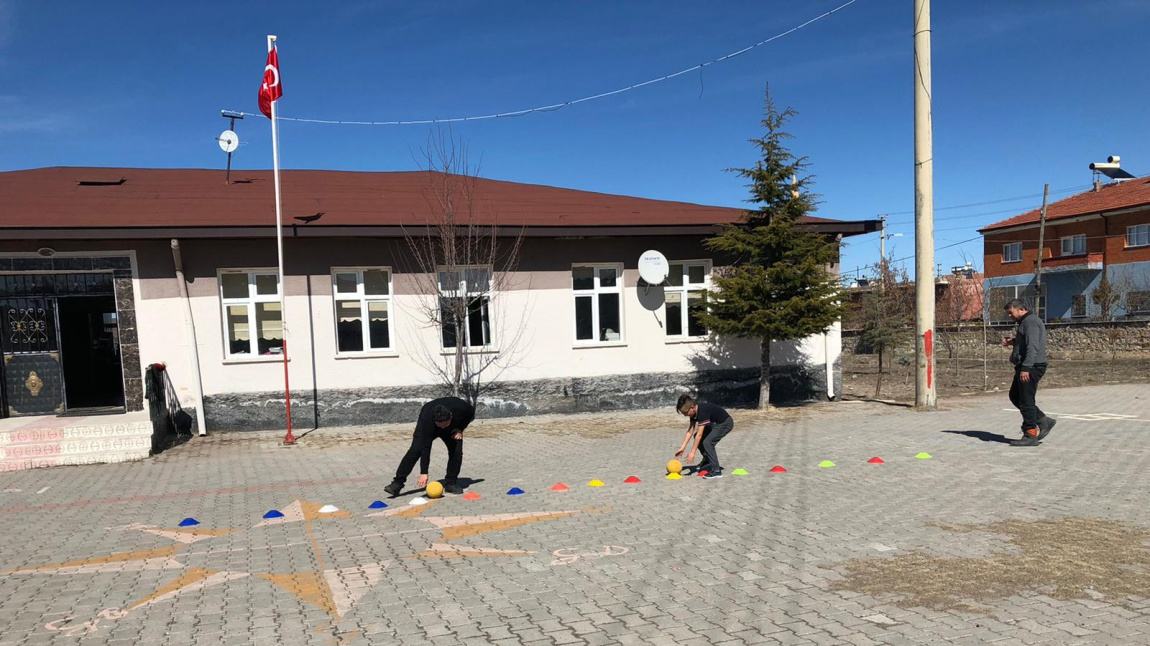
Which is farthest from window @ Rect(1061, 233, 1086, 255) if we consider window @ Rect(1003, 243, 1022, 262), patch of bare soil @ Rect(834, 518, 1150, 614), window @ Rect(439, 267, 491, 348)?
patch of bare soil @ Rect(834, 518, 1150, 614)

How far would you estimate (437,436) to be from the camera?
25.8ft

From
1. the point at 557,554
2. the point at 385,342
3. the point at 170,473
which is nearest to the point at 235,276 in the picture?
the point at 385,342

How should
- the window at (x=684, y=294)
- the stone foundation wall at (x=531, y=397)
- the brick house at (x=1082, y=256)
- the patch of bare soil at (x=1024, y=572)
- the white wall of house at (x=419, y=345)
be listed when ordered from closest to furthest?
the patch of bare soil at (x=1024, y=572)
the white wall of house at (x=419, y=345)
the stone foundation wall at (x=531, y=397)
the window at (x=684, y=294)
the brick house at (x=1082, y=256)

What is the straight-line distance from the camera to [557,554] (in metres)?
5.73

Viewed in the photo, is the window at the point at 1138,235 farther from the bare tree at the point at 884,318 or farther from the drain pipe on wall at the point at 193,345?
the drain pipe on wall at the point at 193,345

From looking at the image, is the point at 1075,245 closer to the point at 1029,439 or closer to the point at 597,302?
the point at 597,302

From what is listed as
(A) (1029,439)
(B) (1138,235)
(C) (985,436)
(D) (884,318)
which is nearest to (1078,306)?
(B) (1138,235)

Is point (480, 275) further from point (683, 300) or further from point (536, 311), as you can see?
point (683, 300)

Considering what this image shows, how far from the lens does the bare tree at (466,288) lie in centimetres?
1379

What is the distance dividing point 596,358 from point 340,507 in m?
8.08

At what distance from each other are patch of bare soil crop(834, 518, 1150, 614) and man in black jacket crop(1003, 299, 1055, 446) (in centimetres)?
429

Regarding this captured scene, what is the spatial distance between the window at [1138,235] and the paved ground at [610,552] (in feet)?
120

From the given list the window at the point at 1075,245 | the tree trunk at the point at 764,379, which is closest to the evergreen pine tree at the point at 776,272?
the tree trunk at the point at 764,379

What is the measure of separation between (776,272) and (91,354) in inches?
513
